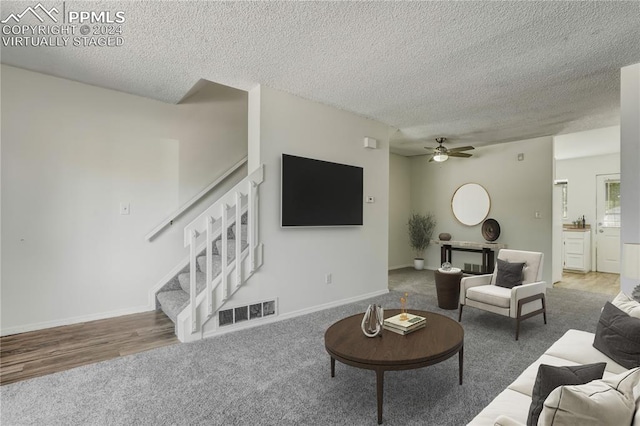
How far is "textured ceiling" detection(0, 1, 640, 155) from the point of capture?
7.34 ft

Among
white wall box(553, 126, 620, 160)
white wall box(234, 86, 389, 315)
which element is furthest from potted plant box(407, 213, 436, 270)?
white wall box(553, 126, 620, 160)

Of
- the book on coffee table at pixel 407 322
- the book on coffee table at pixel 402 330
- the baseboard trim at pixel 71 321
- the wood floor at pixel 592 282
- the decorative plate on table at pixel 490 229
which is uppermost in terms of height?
the decorative plate on table at pixel 490 229

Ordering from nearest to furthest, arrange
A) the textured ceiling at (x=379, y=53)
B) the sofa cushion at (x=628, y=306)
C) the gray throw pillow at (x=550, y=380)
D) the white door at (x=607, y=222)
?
1. the gray throw pillow at (x=550, y=380)
2. the sofa cushion at (x=628, y=306)
3. the textured ceiling at (x=379, y=53)
4. the white door at (x=607, y=222)

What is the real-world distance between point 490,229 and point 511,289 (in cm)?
325

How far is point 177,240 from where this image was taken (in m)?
4.14

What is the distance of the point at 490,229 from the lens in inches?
247

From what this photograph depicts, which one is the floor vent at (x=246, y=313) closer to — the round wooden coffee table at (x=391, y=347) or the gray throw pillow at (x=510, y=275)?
the round wooden coffee table at (x=391, y=347)

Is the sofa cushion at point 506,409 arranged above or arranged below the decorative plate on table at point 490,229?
below

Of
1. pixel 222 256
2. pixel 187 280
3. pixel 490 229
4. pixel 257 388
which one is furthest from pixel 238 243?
pixel 490 229

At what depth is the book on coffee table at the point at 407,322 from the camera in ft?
7.45

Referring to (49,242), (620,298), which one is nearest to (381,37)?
(620,298)

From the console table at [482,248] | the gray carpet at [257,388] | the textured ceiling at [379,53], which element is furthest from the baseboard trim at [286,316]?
the textured ceiling at [379,53]

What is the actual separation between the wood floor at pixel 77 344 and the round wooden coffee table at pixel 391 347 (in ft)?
5.88

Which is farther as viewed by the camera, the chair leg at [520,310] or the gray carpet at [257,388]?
the chair leg at [520,310]
